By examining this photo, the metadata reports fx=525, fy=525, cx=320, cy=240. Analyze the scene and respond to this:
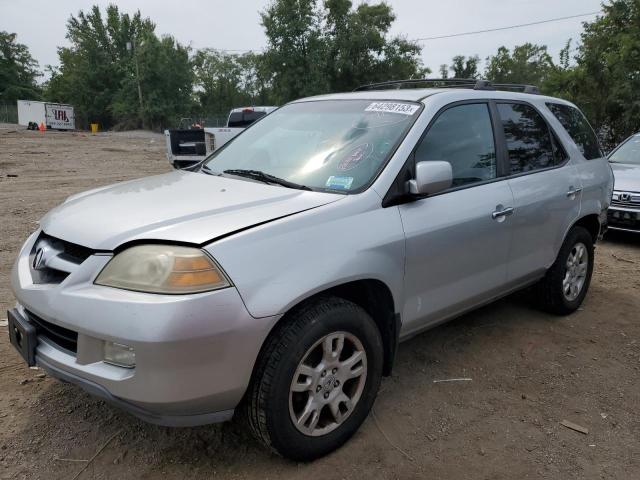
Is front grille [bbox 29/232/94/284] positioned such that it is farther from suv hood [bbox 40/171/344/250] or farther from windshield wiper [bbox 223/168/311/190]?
windshield wiper [bbox 223/168/311/190]

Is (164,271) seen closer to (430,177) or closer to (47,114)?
(430,177)

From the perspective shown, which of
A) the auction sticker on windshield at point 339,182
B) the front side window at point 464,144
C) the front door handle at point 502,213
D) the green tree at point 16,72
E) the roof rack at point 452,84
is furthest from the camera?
the green tree at point 16,72

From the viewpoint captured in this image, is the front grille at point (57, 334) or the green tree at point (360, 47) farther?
the green tree at point (360, 47)

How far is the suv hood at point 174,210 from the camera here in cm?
218

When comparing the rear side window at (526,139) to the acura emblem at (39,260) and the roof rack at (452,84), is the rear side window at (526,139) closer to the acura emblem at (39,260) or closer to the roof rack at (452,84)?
the roof rack at (452,84)

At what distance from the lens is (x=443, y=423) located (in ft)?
9.30

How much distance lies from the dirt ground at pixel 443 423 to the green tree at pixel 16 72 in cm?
6382

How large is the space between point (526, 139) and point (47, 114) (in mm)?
46824

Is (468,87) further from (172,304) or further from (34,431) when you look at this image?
(34,431)

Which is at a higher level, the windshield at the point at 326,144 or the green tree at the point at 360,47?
the green tree at the point at 360,47

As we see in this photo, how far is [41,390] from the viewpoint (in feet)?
9.82

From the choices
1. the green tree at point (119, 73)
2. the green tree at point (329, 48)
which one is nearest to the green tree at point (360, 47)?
the green tree at point (329, 48)

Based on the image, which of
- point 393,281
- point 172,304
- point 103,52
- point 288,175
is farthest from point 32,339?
point 103,52

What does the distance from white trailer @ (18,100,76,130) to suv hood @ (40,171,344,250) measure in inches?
1826
